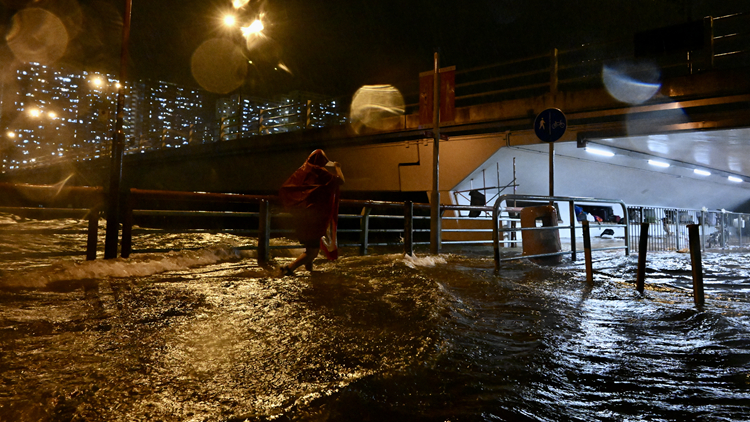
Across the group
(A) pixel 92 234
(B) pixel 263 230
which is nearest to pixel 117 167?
(A) pixel 92 234

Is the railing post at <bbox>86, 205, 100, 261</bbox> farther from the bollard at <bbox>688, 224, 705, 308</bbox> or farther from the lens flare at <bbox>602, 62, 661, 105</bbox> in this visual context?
the lens flare at <bbox>602, 62, 661, 105</bbox>

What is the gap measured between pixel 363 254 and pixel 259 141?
1036 cm

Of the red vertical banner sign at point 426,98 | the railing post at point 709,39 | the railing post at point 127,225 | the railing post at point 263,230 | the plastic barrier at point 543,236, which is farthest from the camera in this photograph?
the railing post at point 709,39

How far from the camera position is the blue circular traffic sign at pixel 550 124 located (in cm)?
853

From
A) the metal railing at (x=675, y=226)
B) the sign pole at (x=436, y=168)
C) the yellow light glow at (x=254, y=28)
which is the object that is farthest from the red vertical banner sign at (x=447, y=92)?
the yellow light glow at (x=254, y=28)

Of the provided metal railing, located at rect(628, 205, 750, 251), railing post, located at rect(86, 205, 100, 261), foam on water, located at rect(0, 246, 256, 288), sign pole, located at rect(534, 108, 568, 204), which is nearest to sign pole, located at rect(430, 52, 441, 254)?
sign pole, located at rect(534, 108, 568, 204)

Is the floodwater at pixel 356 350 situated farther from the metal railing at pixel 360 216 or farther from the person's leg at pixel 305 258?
the metal railing at pixel 360 216

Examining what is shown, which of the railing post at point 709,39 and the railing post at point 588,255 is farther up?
the railing post at point 709,39

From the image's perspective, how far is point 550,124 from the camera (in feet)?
28.3

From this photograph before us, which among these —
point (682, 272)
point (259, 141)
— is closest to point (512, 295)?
point (682, 272)

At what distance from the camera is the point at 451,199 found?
13.6 metres

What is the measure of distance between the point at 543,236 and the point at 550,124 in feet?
7.24

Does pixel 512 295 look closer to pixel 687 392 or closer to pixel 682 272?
pixel 687 392

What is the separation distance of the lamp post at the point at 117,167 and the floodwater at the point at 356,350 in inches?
27.1
